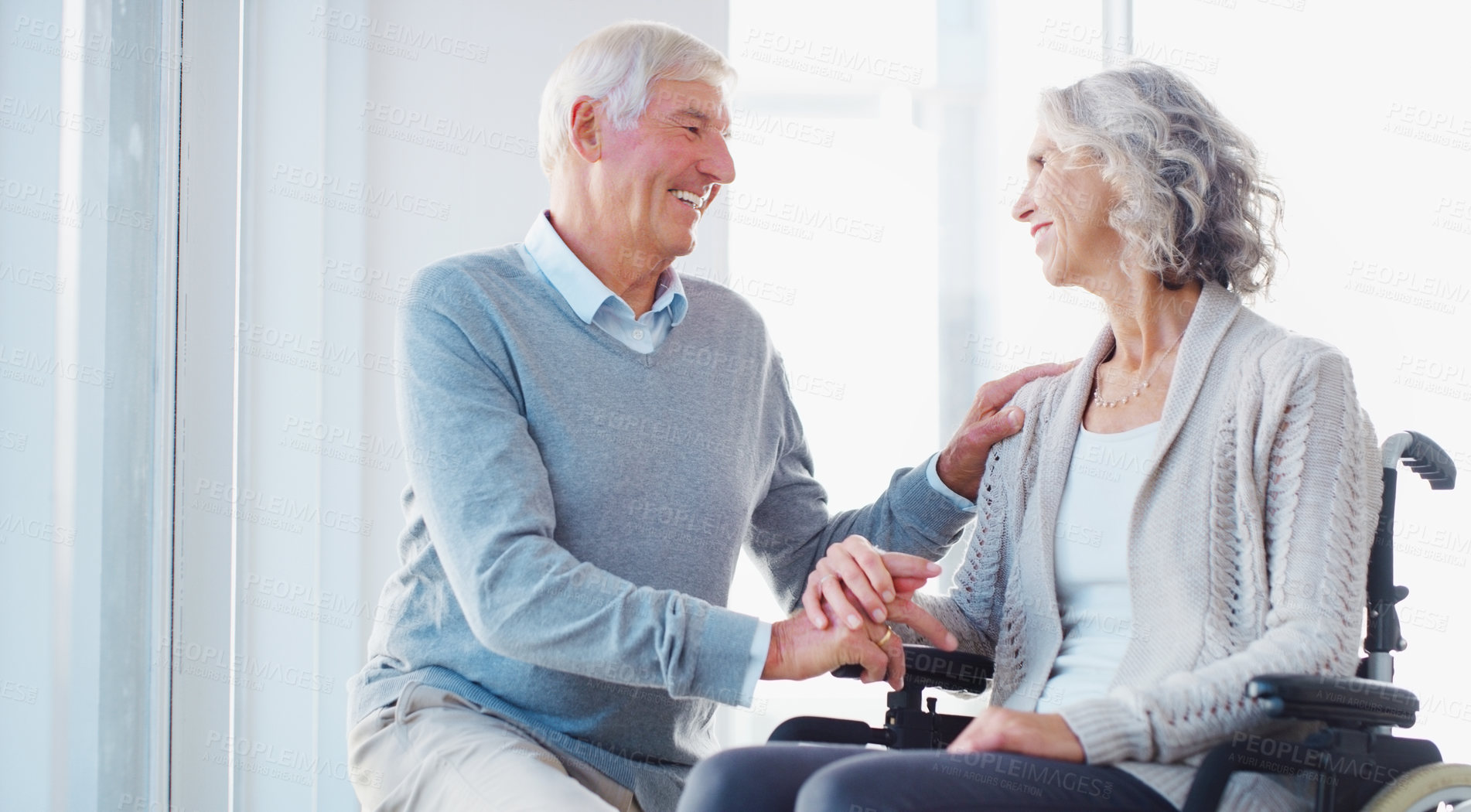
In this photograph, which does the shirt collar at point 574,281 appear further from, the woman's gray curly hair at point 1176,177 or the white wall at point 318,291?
the white wall at point 318,291

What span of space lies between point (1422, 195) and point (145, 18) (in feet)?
8.81

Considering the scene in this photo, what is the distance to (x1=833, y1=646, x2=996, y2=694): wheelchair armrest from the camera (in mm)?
1616

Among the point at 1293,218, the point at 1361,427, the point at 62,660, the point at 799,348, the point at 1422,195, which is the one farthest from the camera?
the point at 799,348

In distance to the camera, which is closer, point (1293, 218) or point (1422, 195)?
point (1422, 195)

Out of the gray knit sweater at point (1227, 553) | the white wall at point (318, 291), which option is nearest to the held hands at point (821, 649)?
the gray knit sweater at point (1227, 553)

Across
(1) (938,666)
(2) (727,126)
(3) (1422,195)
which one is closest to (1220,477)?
(1) (938,666)

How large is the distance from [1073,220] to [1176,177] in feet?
0.47

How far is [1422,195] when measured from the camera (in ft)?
8.63

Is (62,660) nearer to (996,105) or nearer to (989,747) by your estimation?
(989,747)

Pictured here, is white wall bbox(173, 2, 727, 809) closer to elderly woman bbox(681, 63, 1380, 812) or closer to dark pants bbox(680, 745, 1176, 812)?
elderly woman bbox(681, 63, 1380, 812)

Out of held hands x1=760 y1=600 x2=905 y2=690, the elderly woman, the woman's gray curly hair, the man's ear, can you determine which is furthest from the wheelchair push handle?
the man's ear

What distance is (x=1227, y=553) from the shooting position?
1.40 meters

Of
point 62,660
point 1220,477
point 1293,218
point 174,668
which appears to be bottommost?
point 174,668

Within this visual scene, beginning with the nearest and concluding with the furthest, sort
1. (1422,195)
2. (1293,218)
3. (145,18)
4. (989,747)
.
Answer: (989,747), (145,18), (1422,195), (1293,218)
